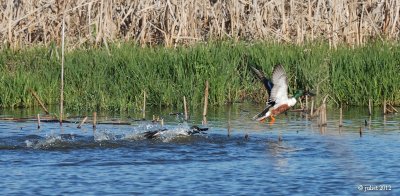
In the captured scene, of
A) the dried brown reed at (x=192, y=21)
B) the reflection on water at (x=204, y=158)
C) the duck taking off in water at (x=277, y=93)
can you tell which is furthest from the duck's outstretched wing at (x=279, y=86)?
the dried brown reed at (x=192, y=21)

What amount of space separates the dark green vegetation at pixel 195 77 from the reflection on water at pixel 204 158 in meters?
1.08

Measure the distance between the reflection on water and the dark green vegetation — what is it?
1079 millimetres

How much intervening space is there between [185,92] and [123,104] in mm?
977

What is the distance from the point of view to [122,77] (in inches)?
576

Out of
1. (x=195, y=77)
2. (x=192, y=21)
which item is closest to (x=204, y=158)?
(x=195, y=77)

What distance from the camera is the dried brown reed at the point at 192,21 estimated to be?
17.2 metres

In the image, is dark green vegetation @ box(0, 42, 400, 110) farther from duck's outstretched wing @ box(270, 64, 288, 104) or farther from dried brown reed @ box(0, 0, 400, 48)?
duck's outstretched wing @ box(270, 64, 288, 104)

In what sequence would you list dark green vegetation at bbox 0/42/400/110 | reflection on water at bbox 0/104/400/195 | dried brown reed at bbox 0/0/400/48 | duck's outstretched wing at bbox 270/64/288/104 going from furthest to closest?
dried brown reed at bbox 0/0/400/48 → dark green vegetation at bbox 0/42/400/110 → duck's outstretched wing at bbox 270/64/288/104 → reflection on water at bbox 0/104/400/195

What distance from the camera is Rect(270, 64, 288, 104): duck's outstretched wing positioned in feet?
39.6

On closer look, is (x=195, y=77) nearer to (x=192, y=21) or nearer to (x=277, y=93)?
(x=277, y=93)

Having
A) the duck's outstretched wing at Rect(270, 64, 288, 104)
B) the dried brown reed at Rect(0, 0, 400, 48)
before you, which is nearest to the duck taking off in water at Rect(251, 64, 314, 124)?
the duck's outstretched wing at Rect(270, 64, 288, 104)

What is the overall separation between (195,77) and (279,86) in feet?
8.80

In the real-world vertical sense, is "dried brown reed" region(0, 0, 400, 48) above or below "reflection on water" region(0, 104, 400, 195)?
above

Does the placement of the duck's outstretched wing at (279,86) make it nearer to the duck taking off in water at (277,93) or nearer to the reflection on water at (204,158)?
the duck taking off in water at (277,93)
